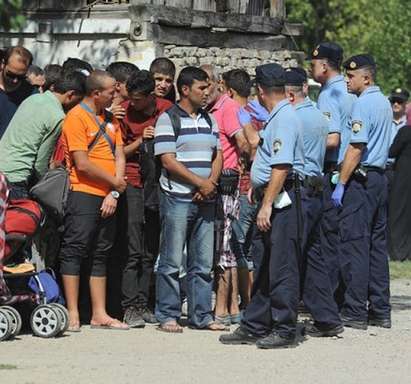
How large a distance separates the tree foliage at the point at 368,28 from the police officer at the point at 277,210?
1804 centimetres

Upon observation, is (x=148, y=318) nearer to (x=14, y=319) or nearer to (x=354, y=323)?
(x=14, y=319)

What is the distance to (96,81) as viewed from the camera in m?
10.1

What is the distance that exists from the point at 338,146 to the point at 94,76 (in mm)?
2139

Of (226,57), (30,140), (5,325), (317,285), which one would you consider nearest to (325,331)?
(317,285)

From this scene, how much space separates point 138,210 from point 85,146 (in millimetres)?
800

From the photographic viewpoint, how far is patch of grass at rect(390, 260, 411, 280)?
15.6 metres

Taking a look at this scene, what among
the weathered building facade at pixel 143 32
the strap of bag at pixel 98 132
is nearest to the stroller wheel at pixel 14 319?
the strap of bag at pixel 98 132

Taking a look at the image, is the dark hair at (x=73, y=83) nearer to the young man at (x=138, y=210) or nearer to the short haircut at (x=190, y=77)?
the young man at (x=138, y=210)

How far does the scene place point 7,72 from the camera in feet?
35.1

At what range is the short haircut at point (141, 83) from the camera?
10391 millimetres

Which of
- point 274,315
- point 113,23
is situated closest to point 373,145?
point 274,315

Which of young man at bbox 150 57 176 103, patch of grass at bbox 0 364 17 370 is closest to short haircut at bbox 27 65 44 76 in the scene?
young man at bbox 150 57 176 103

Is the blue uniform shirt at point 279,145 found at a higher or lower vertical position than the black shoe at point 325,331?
higher

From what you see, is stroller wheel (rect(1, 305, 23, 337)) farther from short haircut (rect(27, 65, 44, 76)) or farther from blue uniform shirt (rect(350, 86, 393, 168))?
blue uniform shirt (rect(350, 86, 393, 168))
